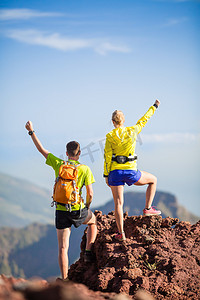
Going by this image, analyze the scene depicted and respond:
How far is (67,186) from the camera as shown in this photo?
7.12m

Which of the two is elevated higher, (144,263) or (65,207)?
(65,207)

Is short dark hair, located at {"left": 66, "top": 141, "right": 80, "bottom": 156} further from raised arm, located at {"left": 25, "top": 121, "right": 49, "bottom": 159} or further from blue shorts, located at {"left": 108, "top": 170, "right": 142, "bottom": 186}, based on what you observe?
blue shorts, located at {"left": 108, "top": 170, "right": 142, "bottom": 186}

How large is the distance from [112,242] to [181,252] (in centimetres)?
152

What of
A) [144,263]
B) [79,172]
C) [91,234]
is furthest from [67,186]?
[144,263]

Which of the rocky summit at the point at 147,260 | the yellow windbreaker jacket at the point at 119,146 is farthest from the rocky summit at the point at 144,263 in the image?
the yellow windbreaker jacket at the point at 119,146

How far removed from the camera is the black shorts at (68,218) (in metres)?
7.31

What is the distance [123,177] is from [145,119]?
1.41 metres

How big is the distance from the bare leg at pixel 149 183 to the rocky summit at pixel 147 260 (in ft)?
1.52

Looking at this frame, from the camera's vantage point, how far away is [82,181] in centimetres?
730

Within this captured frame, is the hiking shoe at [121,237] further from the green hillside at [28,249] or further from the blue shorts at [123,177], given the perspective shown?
the green hillside at [28,249]

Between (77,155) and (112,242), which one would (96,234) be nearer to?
(112,242)

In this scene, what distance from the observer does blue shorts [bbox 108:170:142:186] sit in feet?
26.7

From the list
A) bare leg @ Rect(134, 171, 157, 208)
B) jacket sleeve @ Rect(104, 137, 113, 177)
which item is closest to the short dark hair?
jacket sleeve @ Rect(104, 137, 113, 177)

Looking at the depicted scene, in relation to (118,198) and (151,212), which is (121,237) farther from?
(151,212)
